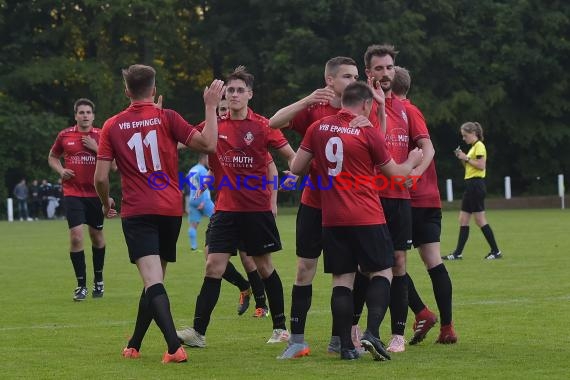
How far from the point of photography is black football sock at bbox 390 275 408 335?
9.16m

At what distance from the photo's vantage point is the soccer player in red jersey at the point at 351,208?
8414 millimetres

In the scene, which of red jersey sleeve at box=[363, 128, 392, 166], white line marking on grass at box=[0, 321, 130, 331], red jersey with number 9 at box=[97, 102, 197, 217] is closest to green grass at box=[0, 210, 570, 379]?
white line marking on grass at box=[0, 321, 130, 331]

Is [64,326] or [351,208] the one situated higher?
[351,208]

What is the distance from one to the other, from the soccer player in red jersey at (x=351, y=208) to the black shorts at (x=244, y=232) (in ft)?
4.38

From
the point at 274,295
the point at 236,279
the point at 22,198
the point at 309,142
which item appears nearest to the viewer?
the point at 309,142

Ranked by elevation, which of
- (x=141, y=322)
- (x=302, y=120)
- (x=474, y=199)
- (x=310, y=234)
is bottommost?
(x=141, y=322)

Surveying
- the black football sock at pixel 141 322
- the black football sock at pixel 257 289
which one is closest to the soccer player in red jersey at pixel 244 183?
the black football sock at pixel 141 322

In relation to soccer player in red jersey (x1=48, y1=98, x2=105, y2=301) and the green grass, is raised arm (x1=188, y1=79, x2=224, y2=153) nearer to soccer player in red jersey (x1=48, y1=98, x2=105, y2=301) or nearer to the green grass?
the green grass

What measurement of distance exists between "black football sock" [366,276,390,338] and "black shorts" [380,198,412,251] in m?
0.62

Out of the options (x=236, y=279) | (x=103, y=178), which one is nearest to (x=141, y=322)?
(x=103, y=178)

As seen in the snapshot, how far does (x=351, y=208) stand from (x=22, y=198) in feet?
128

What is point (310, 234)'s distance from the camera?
903 centimetres

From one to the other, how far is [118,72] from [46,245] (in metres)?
26.8

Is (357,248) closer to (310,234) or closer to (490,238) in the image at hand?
(310,234)
